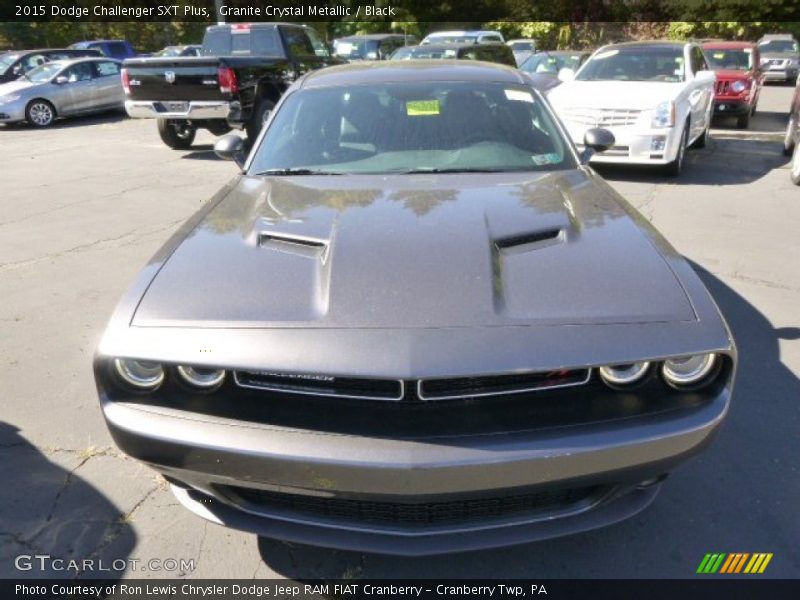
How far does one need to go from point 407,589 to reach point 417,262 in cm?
118

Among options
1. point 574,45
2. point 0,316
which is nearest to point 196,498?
point 0,316

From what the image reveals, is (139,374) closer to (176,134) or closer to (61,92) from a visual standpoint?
(176,134)

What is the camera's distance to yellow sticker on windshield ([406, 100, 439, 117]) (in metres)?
3.62

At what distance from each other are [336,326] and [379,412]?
30 cm

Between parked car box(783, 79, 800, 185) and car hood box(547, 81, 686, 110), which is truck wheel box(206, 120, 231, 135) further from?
parked car box(783, 79, 800, 185)

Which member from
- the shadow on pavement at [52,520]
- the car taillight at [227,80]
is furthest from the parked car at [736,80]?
the shadow on pavement at [52,520]

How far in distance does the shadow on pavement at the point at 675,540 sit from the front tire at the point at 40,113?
15.7 meters

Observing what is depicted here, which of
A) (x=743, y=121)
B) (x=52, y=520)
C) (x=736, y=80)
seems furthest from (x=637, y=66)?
(x=52, y=520)

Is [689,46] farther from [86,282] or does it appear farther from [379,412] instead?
[379,412]

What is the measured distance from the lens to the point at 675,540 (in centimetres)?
258

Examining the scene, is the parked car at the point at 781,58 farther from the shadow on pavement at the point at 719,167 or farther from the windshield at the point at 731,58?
the shadow on pavement at the point at 719,167

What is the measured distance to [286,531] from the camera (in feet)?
7.14

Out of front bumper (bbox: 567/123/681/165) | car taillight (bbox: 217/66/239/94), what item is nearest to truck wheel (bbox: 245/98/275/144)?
car taillight (bbox: 217/66/239/94)

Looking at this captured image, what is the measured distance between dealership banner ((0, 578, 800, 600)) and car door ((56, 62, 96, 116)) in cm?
1563
